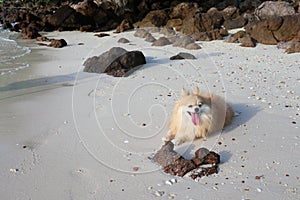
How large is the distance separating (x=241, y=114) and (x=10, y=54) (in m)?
9.17

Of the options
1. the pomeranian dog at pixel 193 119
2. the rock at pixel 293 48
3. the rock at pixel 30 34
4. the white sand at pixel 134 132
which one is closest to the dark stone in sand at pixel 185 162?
the white sand at pixel 134 132

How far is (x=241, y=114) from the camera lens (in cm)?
596

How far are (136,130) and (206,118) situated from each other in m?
1.13

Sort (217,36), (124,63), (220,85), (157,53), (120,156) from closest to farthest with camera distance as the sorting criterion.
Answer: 1. (120,156)
2. (220,85)
3. (124,63)
4. (157,53)
5. (217,36)

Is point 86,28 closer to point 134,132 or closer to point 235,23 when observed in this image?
point 235,23

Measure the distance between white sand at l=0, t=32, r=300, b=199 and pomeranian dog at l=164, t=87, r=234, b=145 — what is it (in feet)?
0.43

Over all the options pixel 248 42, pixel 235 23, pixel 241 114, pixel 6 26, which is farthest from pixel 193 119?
pixel 6 26

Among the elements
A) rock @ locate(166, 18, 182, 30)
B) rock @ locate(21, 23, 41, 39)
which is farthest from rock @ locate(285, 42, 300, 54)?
rock @ locate(21, 23, 41, 39)

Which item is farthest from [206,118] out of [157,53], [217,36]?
[217,36]

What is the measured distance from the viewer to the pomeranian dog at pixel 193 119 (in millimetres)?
4879

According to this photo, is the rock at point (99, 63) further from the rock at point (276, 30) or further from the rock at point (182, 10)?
the rock at point (182, 10)

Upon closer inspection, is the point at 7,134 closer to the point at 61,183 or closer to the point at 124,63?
the point at 61,183

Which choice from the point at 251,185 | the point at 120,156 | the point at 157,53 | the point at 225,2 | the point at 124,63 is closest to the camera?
the point at 251,185

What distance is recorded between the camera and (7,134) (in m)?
5.48
